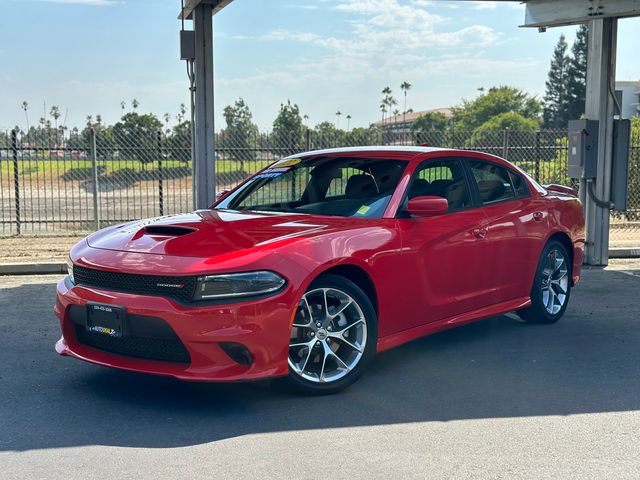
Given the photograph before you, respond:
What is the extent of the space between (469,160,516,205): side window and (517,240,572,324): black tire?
70 cm

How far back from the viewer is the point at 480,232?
6.13m

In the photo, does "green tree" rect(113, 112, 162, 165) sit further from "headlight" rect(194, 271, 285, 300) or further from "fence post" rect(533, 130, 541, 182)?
"headlight" rect(194, 271, 285, 300)

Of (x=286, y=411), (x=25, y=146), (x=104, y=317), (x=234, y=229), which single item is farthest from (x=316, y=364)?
(x=25, y=146)

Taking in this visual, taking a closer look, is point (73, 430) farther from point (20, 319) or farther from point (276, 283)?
point (20, 319)

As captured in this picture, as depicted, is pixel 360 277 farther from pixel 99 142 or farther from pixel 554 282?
pixel 99 142

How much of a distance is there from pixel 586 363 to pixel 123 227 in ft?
11.9

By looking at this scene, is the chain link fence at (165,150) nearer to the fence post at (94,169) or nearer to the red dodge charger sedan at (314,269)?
the fence post at (94,169)

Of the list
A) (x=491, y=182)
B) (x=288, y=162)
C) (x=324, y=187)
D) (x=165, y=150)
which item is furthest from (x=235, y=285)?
(x=165, y=150)

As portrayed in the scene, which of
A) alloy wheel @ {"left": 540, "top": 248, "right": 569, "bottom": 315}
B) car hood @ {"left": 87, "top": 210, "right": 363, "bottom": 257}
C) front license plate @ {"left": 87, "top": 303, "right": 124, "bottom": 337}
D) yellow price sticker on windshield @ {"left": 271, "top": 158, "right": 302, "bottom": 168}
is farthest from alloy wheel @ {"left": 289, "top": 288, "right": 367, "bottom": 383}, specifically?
alloy wheel @ {"left": 540, "top": 248, "right": 569, "bottom": 315}

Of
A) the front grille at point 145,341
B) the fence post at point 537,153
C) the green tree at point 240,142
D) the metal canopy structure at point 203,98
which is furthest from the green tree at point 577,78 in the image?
the front grille at point 145,341

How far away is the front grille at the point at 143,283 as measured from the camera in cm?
453

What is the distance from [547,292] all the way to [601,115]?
4682mm

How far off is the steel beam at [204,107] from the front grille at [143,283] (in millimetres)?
5456

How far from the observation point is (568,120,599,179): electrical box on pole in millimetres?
10773
